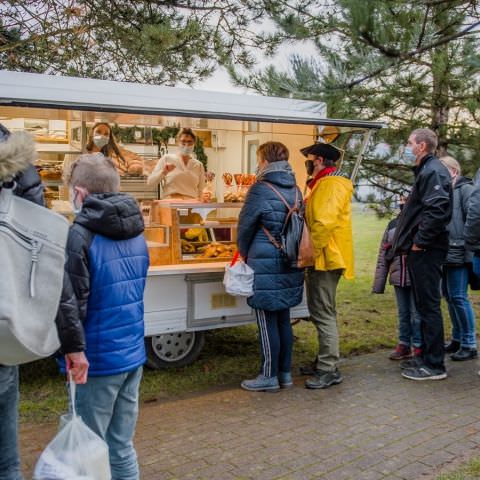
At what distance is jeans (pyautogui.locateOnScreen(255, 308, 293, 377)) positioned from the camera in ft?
17.2

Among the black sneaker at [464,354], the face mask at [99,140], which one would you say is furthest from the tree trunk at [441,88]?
the face mask at [99,140]

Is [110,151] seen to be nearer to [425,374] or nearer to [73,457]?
[425,374]

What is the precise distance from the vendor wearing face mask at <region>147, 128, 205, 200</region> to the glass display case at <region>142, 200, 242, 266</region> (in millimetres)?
494

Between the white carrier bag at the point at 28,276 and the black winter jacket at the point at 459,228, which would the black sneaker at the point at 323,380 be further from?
the white carrier bag at the point at 28,276

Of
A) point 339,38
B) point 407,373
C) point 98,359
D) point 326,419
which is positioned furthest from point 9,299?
point 339,38

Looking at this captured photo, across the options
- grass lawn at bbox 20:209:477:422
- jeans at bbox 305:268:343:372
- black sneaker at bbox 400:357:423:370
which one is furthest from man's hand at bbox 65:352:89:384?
black sneaker at bbox 400:357:423:370

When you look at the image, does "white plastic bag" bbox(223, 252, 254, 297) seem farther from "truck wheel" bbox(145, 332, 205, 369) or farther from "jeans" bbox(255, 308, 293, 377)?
"truck wheel" bbox(145, 332, 205, 369)

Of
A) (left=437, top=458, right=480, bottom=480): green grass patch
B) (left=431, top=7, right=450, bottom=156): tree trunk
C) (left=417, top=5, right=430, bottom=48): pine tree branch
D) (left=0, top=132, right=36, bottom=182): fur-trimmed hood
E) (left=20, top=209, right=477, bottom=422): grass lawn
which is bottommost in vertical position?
(left=437, top=458, right=480, bottom=480): green grass patch

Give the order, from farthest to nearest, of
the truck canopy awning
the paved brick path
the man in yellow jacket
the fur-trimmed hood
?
the man in yellow jacket
the truck canopy awning
the paved brick path
the fur-trimmed hood

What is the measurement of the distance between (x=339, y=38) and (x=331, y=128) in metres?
1.00

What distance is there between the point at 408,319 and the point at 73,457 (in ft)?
13.9

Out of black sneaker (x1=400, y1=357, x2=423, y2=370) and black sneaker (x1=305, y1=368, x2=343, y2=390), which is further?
black sneaker (x1=400, y1=357, x2=423, y2=370)

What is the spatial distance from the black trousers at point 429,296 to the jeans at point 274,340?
1135mm

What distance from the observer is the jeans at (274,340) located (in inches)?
207
